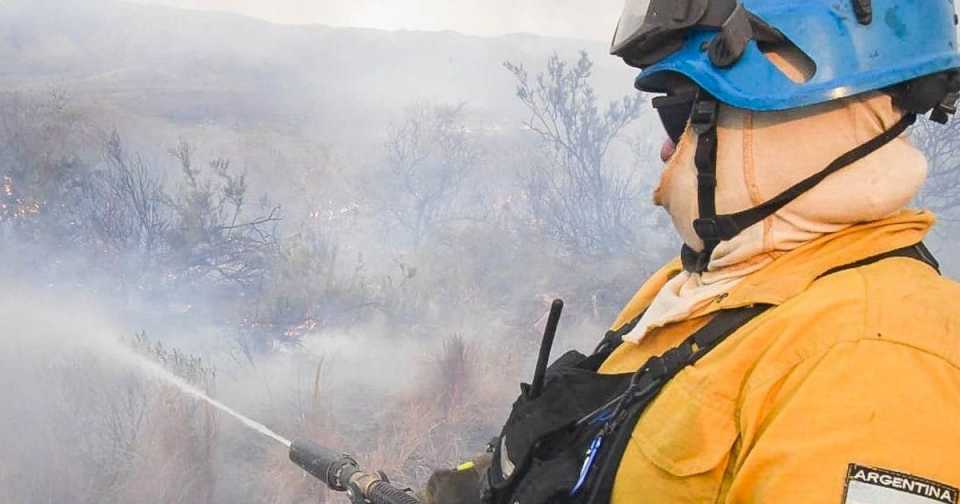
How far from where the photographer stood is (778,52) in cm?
131

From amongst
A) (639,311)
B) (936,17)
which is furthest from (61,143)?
(936,17)

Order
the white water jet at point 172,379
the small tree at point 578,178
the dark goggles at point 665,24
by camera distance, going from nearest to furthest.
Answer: the dark goggles at point 665,24, the white water jet at point 172,379, the small tree at point 578,178

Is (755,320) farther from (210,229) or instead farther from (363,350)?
(210,229)

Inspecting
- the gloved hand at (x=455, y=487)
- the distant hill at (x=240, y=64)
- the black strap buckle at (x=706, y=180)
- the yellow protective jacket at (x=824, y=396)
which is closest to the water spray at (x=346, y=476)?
the gloved hand at (x=455, y=487)

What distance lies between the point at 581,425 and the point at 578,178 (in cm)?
1474

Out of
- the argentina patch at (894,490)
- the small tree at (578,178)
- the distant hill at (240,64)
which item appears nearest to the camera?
the argentina patch at (894,490)

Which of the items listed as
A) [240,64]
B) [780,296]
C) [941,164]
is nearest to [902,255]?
[780,296]

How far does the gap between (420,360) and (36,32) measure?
16625 mm

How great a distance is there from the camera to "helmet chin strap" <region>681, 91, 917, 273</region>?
125 centimetres

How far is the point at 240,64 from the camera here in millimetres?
24094

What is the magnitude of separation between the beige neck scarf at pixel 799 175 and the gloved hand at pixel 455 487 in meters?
0.92

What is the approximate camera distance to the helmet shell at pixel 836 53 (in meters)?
1.23

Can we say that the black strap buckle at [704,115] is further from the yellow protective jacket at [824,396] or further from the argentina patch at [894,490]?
the argentina patch at [894,490]

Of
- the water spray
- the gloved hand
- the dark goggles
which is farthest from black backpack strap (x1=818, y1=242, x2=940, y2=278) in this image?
the water spray
